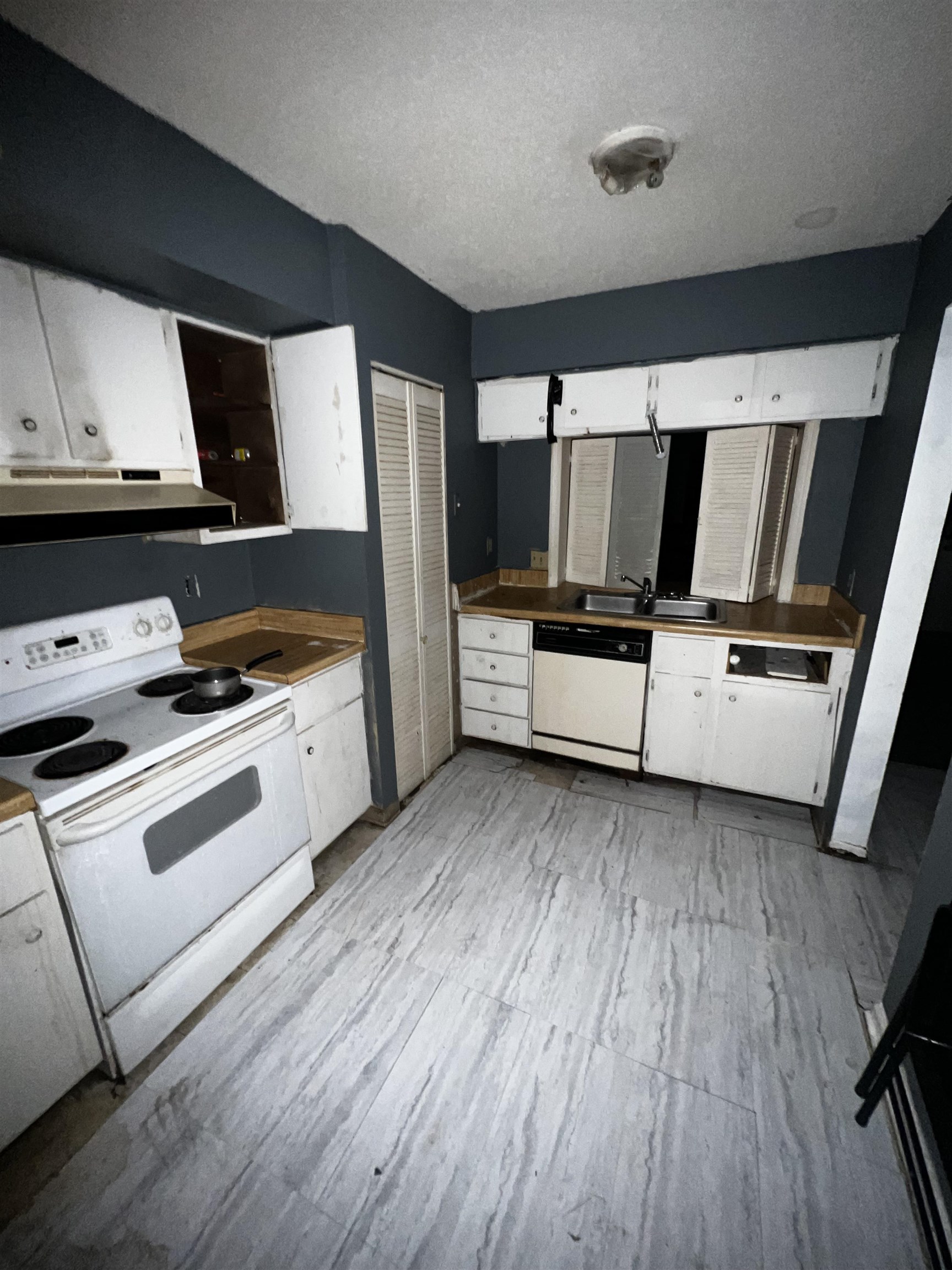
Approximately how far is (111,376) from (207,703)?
3.51 feet

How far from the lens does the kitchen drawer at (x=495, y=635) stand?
2924 mm

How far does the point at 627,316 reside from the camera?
258cm

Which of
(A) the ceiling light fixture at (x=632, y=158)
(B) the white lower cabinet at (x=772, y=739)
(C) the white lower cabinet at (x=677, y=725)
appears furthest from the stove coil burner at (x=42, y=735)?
(B) the white lower cabinet at (x=772, y=739)

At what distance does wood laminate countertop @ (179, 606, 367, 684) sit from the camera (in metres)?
2.08

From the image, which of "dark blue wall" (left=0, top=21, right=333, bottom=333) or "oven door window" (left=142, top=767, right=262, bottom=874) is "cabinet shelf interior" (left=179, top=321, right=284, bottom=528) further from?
"oven door window" (left=142, top=767, right=262, bottom=874)

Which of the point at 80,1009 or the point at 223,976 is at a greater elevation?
the point at 80,1009

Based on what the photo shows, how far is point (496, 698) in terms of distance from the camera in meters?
3.09

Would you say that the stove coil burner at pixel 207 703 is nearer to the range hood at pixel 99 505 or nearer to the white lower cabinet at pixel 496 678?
the range hood at pixel 99 505

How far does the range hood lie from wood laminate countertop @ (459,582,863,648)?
5.14 ft

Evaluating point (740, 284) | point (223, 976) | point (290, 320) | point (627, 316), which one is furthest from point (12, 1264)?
point (740, 284)

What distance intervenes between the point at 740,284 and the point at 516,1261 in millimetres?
3456

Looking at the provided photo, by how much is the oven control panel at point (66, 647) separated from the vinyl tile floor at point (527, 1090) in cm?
128

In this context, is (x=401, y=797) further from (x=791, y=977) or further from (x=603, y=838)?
(x=791, y=977)

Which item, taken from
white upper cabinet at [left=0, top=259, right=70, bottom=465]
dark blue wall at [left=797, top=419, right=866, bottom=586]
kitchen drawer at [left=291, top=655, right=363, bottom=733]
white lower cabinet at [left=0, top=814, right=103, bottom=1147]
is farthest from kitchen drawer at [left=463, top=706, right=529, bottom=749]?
white upper cabinet at [left=0, top=259, right=70, bottom=465]
